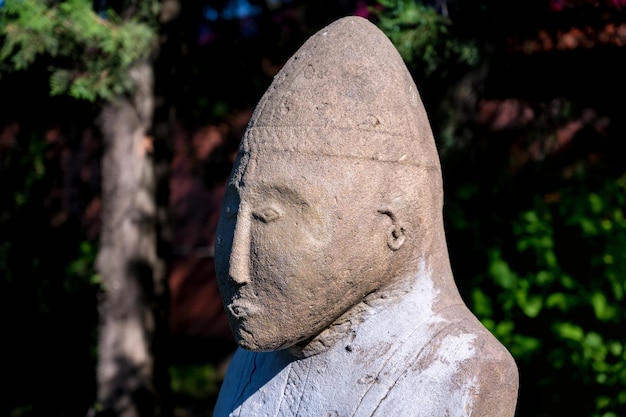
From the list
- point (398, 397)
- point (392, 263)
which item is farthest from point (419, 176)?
point (398, 397)

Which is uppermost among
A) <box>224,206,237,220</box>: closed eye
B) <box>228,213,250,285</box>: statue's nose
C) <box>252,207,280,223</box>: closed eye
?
<box>252,207,280,223</box>: closed eye

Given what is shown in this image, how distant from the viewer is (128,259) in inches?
166

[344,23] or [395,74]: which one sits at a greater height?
[344,23]

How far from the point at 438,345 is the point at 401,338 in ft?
0.34

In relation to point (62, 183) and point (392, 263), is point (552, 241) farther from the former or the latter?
point (62, 183)


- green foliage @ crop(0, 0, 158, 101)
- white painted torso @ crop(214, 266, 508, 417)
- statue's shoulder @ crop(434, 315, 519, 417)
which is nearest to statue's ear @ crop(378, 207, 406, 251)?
white painted torso @ crop(214, 266, 508, 417)

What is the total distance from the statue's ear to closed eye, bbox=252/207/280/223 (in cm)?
29

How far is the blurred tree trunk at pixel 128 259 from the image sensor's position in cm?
416

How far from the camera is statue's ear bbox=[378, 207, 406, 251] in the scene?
79.2 inches

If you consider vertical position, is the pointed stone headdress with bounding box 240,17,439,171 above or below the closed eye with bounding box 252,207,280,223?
above

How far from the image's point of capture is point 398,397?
1.93m

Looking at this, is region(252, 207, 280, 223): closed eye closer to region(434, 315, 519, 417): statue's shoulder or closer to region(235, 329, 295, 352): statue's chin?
region(235, 329, 295, 352): statue's chin

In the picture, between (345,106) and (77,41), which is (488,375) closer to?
(345,106)

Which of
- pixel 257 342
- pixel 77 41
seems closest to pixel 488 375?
pixel 257 342
